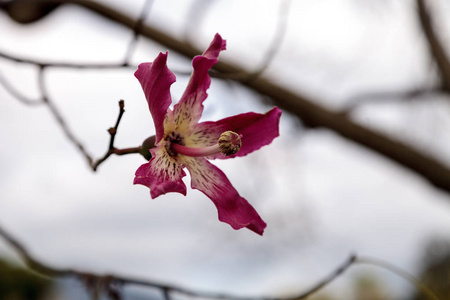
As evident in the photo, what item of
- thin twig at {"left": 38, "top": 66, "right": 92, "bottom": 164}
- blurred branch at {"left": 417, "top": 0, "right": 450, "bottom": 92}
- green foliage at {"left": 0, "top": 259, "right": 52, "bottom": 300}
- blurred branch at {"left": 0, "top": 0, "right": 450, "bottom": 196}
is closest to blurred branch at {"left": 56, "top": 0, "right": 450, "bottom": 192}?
blurred branch at {"left": 0, "top": 0, "right": 450, "bottom": 196}

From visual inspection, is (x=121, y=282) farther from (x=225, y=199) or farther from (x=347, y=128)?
(x=347, y=128)

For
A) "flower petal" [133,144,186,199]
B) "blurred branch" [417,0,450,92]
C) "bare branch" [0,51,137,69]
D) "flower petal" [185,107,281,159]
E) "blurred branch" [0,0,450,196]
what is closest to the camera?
"flower petal" [133,144,186,199]

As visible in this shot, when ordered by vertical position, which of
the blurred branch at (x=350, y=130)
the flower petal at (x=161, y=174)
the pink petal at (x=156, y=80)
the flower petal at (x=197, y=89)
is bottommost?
the flower petal at (x=161, y=174)

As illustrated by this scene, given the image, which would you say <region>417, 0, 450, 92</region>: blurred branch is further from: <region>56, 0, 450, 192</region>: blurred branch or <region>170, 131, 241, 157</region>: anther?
<region>170, 131, 241, 157</region>: anther

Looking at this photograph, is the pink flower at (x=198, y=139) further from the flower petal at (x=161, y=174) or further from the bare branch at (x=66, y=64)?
the bare branch at (x=66, y=64)

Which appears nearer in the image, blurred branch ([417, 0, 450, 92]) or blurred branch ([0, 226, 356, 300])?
blurred branch ([0, 226, 356, 300])

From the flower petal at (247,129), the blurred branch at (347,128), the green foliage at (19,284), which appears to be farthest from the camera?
the green foliage at (19,284)

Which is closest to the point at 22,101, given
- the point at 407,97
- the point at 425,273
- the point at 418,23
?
the point at 407,97

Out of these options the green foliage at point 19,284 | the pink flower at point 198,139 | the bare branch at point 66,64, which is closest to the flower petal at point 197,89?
the pink flower at point 198,139

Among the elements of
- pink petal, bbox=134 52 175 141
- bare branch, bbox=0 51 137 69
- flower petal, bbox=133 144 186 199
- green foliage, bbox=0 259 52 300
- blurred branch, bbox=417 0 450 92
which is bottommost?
flower petal, bbox=133 144 186 199

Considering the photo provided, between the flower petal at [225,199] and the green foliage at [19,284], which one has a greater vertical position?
the green foliage at [19,284]
